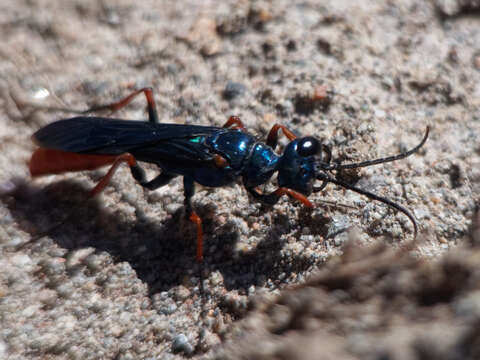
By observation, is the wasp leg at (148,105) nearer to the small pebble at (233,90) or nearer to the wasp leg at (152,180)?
the wasp leg at (152,180)

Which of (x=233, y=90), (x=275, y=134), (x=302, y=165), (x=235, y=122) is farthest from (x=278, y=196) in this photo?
(x=233, y=90)

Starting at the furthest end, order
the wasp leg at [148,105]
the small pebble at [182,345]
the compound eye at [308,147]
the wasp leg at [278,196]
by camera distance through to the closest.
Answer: the wasp leg at [148,105], the compound eye at [308,147], the wasp leg at [278,196], the small pebble at [182,345]

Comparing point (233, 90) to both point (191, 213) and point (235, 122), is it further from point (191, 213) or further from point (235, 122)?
point (191, 213)

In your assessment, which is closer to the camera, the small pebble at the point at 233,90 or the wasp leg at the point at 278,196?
the wasp leg at the point at 278,196

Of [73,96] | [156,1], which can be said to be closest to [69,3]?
[156,1]

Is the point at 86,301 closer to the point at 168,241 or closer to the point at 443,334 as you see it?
the point at 168,241

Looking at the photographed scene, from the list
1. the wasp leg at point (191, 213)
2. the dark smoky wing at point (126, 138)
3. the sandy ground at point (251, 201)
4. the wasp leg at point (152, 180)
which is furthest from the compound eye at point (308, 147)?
the wasp leg at point (152, 180)

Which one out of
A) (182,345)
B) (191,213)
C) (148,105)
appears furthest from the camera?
(148,105)

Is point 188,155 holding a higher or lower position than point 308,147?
Answer: higher

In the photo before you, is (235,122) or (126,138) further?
(235,122)
